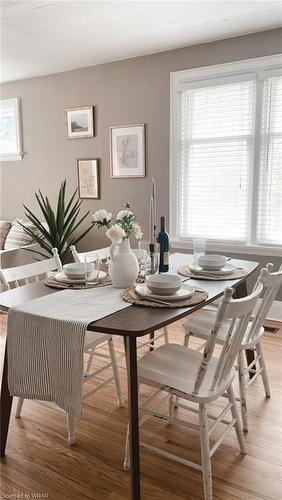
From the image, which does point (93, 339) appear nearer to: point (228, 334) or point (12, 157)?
point (228, 334)

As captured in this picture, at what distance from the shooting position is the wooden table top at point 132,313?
147cm

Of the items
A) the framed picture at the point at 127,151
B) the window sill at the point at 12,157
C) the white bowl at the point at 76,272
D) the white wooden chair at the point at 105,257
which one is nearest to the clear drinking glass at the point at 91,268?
the white bowl at the point at 76,272

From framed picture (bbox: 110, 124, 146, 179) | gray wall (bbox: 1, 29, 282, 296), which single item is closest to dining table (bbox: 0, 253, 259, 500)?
gray wall (bbox: 1, 29, 282, 296)

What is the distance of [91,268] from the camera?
206cm

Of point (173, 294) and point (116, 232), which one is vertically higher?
point (116, 232)

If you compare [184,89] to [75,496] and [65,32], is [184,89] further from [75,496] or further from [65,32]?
[75,496]

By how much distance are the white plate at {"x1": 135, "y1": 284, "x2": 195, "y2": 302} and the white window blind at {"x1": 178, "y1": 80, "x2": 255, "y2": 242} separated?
6.60ft

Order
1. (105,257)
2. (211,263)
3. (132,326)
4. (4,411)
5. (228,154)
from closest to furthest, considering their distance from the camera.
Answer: (132,326), (4,411), (211,263), (105,257), (228,154)

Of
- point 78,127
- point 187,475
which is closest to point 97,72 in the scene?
point 78,127

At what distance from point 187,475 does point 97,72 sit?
3.99 meters

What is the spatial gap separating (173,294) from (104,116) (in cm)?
314

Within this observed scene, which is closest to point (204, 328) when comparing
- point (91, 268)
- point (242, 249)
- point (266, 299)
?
point (266, 299)

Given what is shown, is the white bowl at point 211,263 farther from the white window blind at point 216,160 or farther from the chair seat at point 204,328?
the white window blind at point 216,160

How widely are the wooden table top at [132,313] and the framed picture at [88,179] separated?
Answer: 264 cm
